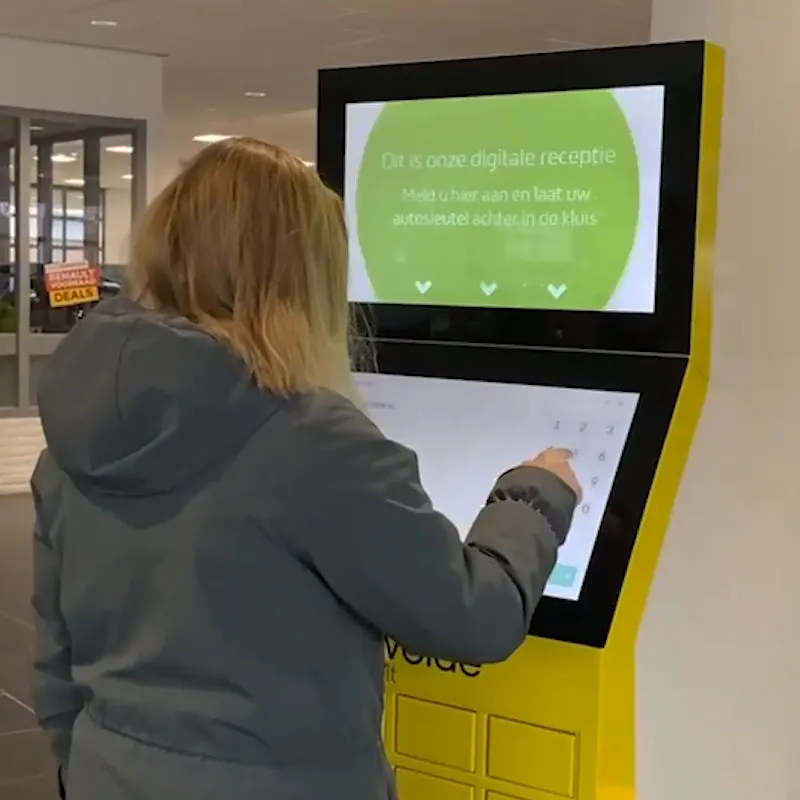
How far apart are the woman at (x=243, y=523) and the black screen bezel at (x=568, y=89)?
41 cm

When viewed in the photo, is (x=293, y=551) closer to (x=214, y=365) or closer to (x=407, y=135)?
(x=214, y=365)

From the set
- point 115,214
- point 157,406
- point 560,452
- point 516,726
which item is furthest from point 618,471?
point 115,214

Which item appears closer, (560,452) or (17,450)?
(560,452)

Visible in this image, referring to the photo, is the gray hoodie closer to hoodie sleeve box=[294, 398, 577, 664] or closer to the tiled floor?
hoodie sleeve box=[294, 398, 577, 664]

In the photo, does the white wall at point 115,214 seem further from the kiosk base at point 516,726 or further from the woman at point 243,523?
the woman at point 243,523

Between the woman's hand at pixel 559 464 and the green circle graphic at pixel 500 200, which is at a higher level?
the green circle graphic at pixel 500 200

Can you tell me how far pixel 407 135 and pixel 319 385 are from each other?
635 mm

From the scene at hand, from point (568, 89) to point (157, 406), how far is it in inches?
30.0

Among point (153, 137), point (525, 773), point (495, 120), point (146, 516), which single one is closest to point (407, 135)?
point (495, 120)

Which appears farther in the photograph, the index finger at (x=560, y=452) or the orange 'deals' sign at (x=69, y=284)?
the orange 'deals' sign at (x=69, y=284)

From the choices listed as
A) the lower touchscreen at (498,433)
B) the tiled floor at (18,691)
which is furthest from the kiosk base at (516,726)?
the tiled floor at (18,691)

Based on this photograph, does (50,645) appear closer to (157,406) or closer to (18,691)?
(157,406)

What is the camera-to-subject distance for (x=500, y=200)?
1.88 m

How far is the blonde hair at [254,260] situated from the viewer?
141cm
